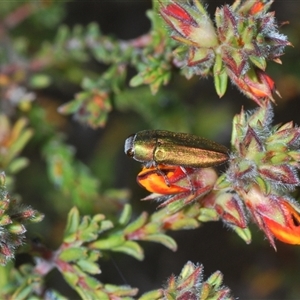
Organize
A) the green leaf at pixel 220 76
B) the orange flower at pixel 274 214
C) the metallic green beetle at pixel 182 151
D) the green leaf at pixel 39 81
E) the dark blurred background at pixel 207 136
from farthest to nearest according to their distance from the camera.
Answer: the dark blurred background at pixel 207 136
the green leaf at pixel 39 81
the green leaf at pixel 220 76
the metallic green beetle at pixel 182 151
the orange flower at pixel 274 214

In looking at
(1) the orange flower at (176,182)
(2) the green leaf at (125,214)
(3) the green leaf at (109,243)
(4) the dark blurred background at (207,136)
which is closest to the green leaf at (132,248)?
(3) the green leaf at (109,243)

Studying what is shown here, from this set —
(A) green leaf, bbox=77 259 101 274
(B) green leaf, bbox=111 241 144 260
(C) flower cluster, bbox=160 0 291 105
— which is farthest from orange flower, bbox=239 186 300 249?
(A) green leaf, bbox=77 259 101 274

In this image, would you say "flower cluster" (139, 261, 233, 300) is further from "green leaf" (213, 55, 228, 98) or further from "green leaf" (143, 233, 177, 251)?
"green leaf" (213, 55, 228, 98)

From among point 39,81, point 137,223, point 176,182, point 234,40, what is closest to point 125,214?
point 137,223

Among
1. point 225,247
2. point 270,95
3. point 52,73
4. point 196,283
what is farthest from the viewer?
point 225,247

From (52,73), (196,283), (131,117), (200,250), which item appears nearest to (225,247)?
(200,250)

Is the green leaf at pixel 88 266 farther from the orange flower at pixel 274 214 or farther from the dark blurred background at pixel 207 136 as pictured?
the dark blurred background at pixel 207 136

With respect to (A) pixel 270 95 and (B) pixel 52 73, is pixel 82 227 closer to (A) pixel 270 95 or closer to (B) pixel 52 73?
(A) pixel 270 95
